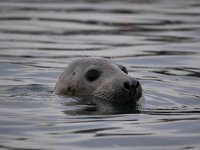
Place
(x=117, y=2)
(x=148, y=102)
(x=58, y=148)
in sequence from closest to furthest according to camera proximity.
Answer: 1. (x=58, y=148)
2. (x=148, y=102)
3. (x=117, y=2)

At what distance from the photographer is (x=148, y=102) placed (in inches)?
376

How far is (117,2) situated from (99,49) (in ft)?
35.2

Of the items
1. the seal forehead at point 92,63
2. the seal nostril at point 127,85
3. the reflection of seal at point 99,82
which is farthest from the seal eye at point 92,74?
the seal nostril at point 127,85

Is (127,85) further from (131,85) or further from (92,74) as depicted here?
(92,74)

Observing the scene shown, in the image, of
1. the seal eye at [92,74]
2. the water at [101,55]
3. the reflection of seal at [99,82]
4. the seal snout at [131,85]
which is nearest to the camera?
the water at [101,55]

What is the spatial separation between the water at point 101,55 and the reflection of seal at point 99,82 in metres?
0.23

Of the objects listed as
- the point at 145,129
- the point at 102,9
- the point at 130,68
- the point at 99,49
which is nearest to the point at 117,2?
the point at 102,9

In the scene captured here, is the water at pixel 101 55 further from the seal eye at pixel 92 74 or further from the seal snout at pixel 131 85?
the seal eye at pixel 92 74

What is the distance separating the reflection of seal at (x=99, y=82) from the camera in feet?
29.3

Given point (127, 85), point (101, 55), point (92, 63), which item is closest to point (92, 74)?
point (92, 63)

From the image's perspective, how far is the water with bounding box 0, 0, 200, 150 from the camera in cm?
740

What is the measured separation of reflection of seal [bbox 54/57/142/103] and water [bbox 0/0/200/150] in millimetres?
233

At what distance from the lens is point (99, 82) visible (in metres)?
9.52

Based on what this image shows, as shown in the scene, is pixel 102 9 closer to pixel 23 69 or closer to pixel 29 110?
pixel 23 69
